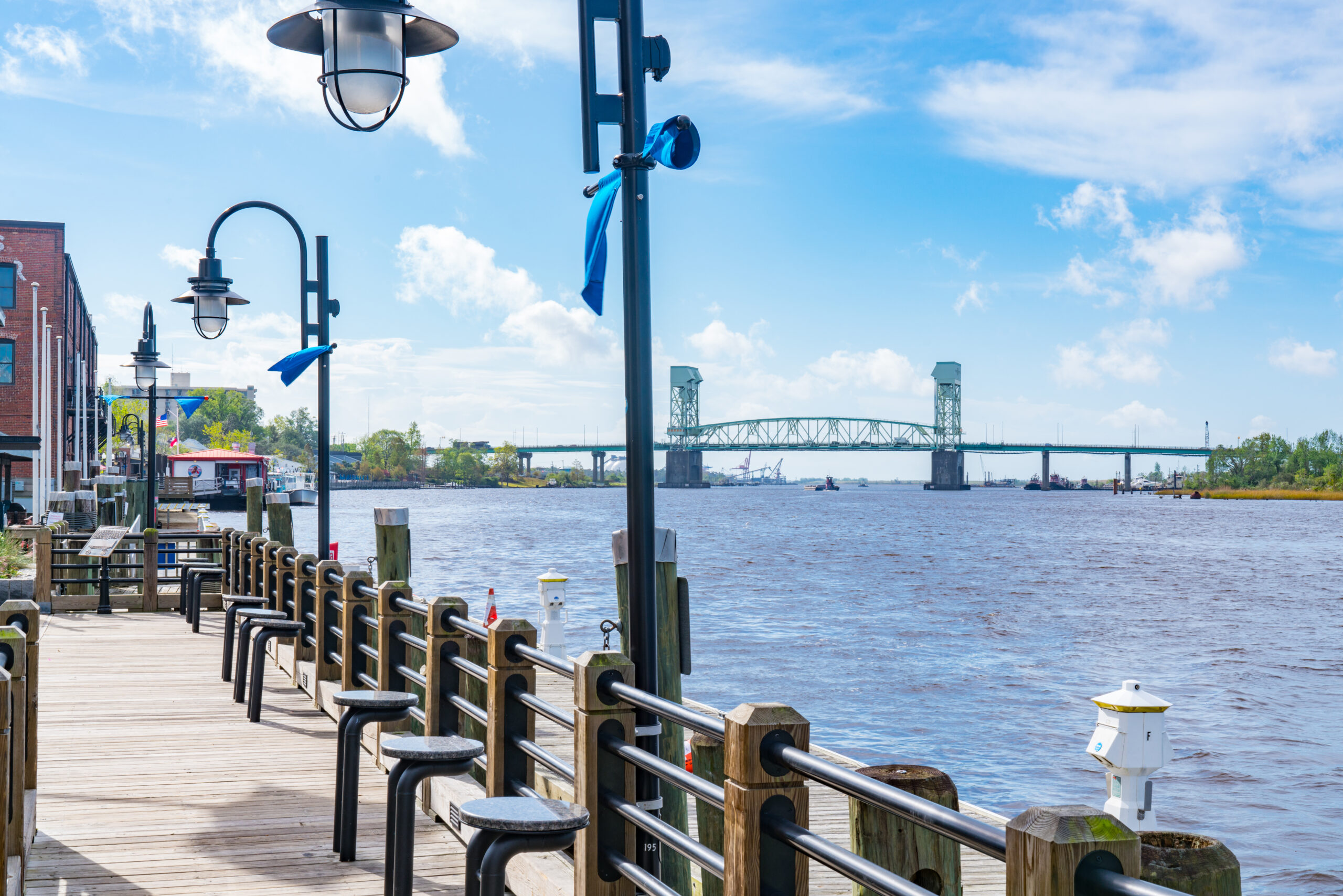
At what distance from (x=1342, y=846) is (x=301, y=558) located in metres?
12.9

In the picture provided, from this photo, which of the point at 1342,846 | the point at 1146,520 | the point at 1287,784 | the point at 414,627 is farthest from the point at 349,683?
the point at 1146,520

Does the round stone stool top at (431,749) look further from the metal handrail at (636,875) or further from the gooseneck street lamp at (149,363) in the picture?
the gooseneck street lamp at (149,363)

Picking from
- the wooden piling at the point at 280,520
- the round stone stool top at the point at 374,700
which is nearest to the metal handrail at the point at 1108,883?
the round stone stool top at the point at 374,700

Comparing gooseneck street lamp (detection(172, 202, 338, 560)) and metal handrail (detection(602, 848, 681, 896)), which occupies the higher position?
gooseneck street lamp (detection(172, 202, 338, 560))

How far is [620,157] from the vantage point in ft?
16.1

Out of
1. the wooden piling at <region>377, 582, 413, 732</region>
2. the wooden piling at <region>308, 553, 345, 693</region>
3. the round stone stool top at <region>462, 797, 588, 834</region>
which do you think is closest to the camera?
the round stone stool top at <region>462, 797, 588, 834</region>

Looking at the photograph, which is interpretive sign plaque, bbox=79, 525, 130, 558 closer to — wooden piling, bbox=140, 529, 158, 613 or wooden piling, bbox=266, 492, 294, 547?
wooden piling, bbox=140, 529, 158, 613

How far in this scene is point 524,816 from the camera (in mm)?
3613

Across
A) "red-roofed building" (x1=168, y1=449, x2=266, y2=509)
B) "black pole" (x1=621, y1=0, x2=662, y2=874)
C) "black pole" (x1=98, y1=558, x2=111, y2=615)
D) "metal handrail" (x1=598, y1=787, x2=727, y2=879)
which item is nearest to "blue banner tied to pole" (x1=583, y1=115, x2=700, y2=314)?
"black pole" (x1=621, y1=0, x2=662, y2=874)

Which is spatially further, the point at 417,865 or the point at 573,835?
the point at 417,865

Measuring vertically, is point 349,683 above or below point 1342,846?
above

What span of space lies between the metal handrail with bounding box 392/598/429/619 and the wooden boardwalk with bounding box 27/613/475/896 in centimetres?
115

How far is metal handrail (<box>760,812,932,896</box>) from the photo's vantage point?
2.59m

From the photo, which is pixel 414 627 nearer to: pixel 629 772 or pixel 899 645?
pixel 629 772
